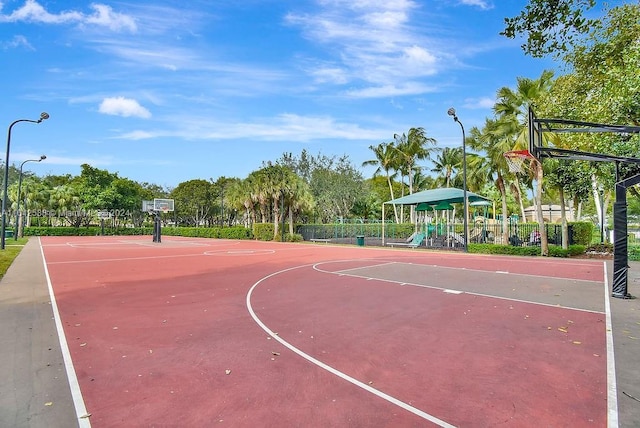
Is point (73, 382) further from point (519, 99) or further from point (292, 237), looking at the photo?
point (292, 237)

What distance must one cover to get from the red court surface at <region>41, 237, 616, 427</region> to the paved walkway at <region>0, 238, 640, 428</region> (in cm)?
19

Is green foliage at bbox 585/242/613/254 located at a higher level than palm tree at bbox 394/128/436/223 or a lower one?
lower

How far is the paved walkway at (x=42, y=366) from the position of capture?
12.2 feet

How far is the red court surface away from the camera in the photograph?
12.3 ft

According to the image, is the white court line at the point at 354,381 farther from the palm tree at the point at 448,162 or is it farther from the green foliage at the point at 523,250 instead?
the palm tree at the point at 448,162

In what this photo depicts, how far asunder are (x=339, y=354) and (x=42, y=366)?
12.6ft

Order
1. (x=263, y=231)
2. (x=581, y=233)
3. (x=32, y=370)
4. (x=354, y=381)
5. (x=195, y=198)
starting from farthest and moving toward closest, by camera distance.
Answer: (x=195, y=198) → (x=263, y=231) → (x=581, y=233) → (x=32, y=370) → (x=354, y=381)

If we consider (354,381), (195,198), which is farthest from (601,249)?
(195,198)

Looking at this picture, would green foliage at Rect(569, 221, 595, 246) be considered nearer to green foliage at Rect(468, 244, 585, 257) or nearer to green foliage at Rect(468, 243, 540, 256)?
green foliage at Rect(468, 244, 585, 257)

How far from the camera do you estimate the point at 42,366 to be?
4949 millimetres

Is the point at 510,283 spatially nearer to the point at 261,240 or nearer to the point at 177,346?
the point at 177,346

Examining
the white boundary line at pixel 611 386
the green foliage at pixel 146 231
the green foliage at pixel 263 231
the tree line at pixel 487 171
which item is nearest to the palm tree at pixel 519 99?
the tree line at pixel 487 171

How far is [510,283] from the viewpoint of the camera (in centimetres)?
1130

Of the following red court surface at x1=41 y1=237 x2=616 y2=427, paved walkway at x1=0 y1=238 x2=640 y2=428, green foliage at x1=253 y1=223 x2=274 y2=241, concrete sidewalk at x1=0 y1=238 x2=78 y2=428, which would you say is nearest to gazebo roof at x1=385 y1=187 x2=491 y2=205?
green foliage at x1=253 y1=223 x2=274 y2=241
